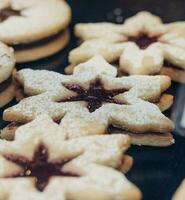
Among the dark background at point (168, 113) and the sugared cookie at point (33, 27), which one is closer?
the dark background at point (168, 113)

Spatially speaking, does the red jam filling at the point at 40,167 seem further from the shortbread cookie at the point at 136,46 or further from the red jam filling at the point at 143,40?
the red jam filling at the point at 143,40

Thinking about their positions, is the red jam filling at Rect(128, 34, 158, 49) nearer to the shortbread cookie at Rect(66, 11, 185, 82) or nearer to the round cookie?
the shortbread cookie at Rect(66, 11, 185, 82)

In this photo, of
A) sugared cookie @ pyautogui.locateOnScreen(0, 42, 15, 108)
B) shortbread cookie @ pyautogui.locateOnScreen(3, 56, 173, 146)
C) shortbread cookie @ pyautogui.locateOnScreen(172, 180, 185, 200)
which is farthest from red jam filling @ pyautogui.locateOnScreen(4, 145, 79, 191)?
sugared cookie @ pyautogui.locateOnScreen(0, 42, 15, 108)

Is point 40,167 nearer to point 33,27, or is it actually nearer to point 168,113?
point 168,113

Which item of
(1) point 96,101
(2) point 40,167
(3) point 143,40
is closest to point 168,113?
(1) point 96,101

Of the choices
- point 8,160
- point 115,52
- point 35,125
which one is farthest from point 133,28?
point 8,160

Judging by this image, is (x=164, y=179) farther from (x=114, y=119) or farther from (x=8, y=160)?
(x=8, y=160)

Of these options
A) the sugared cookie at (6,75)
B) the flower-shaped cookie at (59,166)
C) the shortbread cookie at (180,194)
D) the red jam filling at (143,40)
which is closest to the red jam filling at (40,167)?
the flower-shaped cookie at (59,166)

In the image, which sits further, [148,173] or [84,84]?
[84,84]
